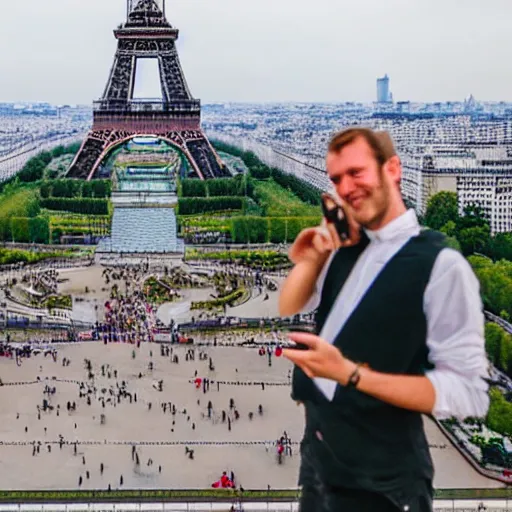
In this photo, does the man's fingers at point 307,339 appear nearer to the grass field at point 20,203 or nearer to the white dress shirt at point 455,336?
the white dress shirt at point 455,336

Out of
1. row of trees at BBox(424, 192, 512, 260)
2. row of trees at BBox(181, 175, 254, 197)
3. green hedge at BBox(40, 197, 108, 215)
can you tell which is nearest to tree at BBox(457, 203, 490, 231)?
row of trees at BBox(424, 192, 512, 260)

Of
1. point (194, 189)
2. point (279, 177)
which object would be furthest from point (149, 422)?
point (279, 177)

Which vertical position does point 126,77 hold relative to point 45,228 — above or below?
above

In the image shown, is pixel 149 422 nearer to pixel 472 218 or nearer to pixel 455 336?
pixel 455 336

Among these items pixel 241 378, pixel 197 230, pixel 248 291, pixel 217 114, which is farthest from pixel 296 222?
pixel 217 114

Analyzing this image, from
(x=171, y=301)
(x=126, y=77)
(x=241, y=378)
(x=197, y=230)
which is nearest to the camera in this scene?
(x=241, y=378)

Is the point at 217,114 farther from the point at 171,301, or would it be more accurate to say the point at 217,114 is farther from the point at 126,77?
the point at 171,301

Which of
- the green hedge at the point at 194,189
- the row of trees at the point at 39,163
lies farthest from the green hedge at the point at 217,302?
the row of trees at the point at 39,163
